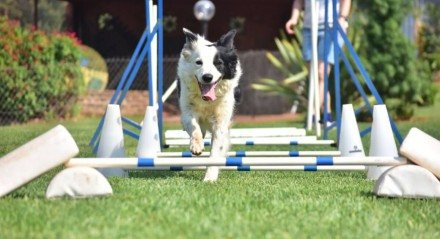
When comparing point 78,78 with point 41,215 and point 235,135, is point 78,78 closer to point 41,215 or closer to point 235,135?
point 235,135

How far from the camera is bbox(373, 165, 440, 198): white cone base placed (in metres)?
3.65

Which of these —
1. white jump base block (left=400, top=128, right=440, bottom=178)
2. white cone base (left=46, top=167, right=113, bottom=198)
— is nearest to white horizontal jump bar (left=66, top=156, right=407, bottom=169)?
white jump base block (left=400, top=128, right=440, bottom=178)

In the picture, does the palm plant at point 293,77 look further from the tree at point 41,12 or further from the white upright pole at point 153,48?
the tree at point 41,12

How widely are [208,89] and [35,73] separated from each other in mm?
7987

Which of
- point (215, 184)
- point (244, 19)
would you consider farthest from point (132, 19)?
point (215, 184)

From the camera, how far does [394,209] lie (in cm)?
337

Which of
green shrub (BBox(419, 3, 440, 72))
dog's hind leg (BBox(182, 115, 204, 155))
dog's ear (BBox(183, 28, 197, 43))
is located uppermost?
dog's ear (BBox(183, 28, 197, 43))

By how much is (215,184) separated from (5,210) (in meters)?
1.48

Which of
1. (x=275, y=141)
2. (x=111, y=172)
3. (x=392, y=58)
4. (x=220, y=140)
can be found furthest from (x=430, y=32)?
(x=111, y=172)

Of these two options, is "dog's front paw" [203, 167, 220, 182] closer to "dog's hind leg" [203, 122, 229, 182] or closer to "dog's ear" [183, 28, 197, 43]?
"dog's hind leg" [203, 122, 229, 182]

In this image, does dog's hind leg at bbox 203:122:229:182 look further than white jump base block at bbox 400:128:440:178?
Yes

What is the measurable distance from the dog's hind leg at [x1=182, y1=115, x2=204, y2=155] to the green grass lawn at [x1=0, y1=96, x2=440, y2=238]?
1.57ft

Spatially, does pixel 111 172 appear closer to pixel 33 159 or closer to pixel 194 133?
pixel 194 133

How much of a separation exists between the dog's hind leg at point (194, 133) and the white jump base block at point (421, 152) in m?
1.50
